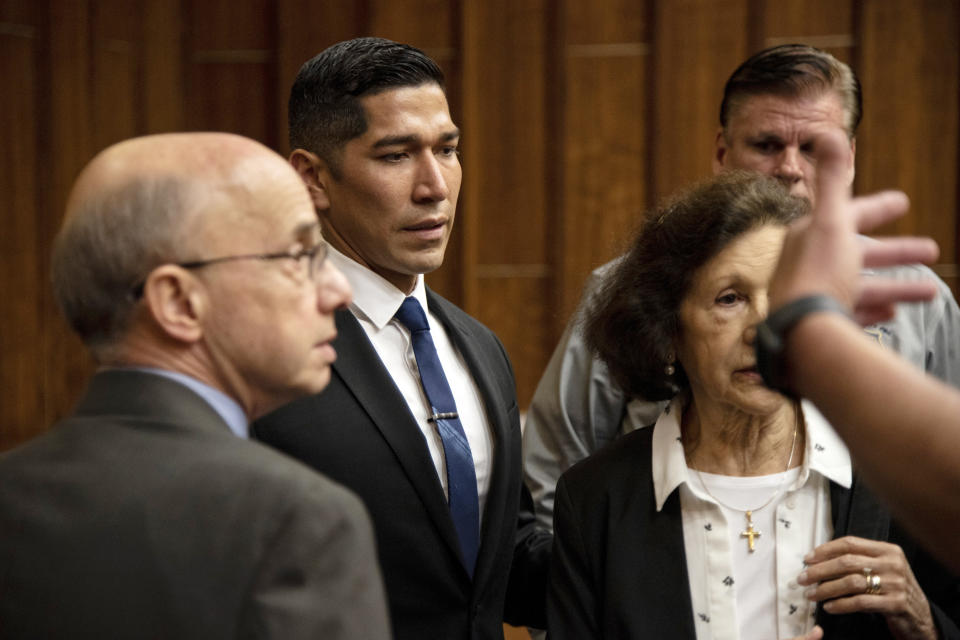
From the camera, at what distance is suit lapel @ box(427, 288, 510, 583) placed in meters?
2.08

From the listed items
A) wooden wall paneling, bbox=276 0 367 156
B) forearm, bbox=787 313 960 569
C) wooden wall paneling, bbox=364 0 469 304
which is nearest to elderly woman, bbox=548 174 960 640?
forearm, bbox=787 313 960 569

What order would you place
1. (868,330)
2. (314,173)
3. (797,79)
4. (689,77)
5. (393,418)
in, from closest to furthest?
(393,418)
(314,173)
(868,330)
(797,79)
(689,77)

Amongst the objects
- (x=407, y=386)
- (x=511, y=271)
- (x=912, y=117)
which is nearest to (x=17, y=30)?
(x=511, y=271)

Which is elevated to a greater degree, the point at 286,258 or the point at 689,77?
the point at 689,77

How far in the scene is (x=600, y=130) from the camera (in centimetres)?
450

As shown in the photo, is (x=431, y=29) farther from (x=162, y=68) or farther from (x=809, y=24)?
(x=809, y=24)

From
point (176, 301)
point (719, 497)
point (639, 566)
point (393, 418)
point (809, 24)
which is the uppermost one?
point (809, 24)

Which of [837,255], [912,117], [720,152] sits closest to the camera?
[837,255]

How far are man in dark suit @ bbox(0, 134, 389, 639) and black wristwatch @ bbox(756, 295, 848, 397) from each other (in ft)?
1.49

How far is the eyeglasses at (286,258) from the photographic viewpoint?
4.01 feet

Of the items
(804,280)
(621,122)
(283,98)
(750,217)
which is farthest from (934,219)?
(804,280)

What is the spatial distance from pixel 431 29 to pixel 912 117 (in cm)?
210

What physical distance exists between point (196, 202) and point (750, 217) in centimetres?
120

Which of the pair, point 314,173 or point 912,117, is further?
point 912,117
